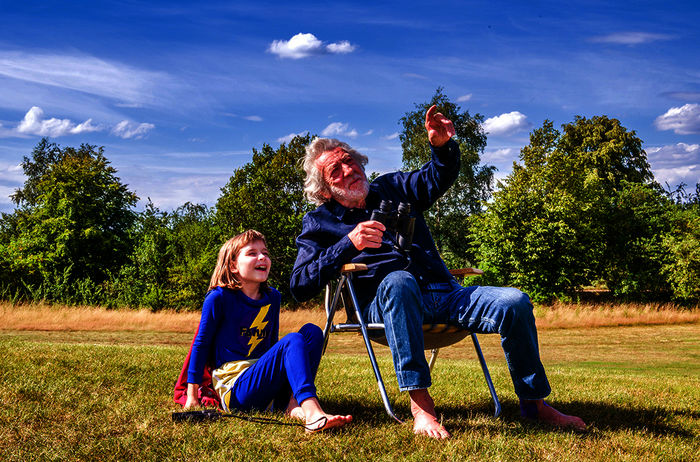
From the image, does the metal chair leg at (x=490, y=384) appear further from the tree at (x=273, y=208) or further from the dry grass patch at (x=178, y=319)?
the tree at (x=273, y=208)

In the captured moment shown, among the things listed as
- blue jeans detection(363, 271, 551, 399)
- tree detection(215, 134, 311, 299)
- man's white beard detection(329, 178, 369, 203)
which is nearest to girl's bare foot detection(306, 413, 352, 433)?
blue jeans detection(363, 271, 551, 399)

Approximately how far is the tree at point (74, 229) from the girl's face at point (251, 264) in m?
21.1

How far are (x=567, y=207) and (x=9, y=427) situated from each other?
21.6 meters

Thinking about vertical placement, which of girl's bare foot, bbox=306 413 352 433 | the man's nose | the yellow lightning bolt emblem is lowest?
girl's bare foot, bbox=306 413 352 433

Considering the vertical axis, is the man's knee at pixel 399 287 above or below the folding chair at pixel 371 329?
above

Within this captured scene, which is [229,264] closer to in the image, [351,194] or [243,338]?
[243,338]

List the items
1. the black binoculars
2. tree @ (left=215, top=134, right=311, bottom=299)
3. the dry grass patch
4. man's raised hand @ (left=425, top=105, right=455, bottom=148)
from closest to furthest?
the black binoculars → man's raised hand @ (left=425, top=105, right=455, bottom=148) → the dry grass patch → tree @ (left=215, top=134, right=311, bottom=299)

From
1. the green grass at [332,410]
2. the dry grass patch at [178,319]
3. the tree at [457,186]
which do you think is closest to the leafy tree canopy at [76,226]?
the dry grass patch at [178,319]

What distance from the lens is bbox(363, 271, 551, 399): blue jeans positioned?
305cm

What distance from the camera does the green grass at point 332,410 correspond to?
8.72ft

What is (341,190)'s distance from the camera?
3.81m

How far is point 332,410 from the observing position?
376cm

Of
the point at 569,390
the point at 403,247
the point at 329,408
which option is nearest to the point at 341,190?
the point at 403,247

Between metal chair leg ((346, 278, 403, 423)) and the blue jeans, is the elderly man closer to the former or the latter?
the blue jeans
